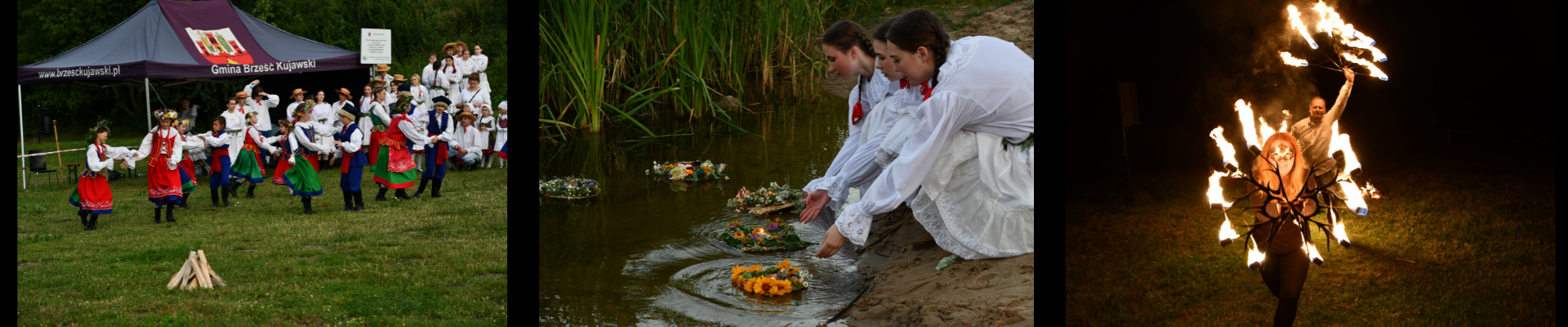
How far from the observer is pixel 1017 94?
11.0 feet

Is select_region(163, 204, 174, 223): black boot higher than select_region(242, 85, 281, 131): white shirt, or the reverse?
select_region(242, 85, 281, 131): white shirt

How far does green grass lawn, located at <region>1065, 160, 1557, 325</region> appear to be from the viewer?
6.91 ft

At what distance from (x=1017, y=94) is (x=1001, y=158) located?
0.82 ft

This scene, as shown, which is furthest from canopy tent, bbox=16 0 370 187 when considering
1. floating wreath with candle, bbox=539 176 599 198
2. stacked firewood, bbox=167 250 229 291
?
floating wreath with candle, bbox=539 176 599 198

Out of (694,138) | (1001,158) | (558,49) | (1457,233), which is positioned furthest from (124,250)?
(1457,233)

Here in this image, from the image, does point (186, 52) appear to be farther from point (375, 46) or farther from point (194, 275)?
point (194, 275)

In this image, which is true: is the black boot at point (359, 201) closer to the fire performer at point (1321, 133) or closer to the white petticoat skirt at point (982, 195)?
the white petticoat skirt at point (982, 195)

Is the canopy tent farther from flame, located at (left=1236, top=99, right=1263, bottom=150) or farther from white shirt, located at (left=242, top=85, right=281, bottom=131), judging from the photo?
flame, located at (left=1236, top=99, right=1263, bottom=150)

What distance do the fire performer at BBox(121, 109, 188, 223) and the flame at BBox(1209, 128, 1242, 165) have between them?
8.68 m

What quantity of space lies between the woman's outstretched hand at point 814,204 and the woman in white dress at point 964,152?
332 mm

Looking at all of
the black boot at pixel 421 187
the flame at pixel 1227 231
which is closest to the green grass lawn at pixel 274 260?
the black boot at pixel 421 187

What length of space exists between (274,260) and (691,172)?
2743 mm

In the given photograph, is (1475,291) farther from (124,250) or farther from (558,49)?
(124,250)

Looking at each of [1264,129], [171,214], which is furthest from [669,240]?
[171,214]
